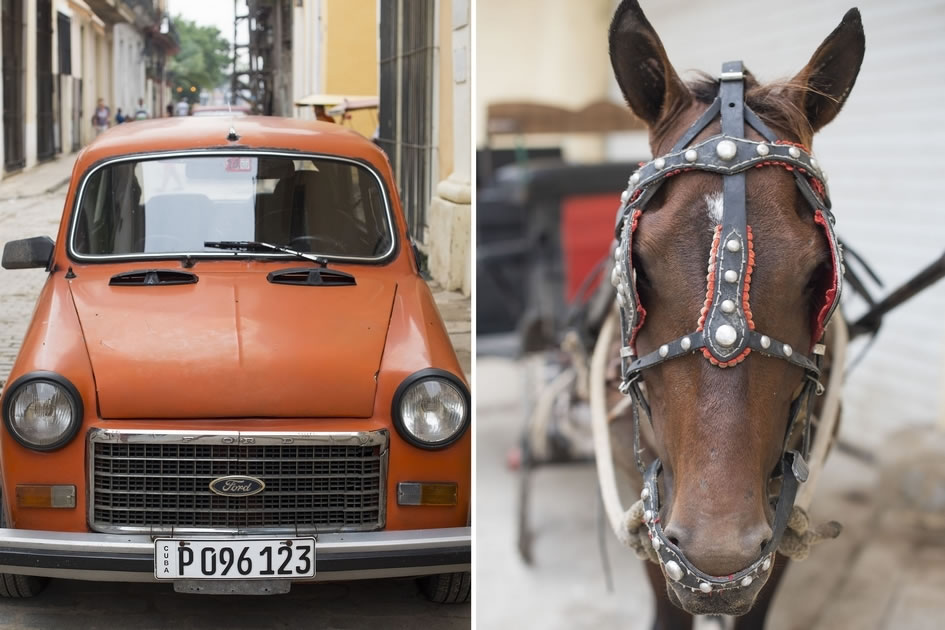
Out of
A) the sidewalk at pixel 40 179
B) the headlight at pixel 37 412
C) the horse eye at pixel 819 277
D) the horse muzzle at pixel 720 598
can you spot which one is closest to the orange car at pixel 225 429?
the headlight at pixel 37 412

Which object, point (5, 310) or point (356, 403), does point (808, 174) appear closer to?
point (356, 403)

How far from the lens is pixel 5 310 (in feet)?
9.39

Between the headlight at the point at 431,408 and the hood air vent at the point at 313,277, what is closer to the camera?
the headlight at the point at 431,408

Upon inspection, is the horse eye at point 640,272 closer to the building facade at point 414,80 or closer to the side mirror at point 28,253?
the building facade at point 414,80

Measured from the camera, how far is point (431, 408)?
266 cm

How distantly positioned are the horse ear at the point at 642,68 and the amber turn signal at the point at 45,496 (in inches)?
68.4

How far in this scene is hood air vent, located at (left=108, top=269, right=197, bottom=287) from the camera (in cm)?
292

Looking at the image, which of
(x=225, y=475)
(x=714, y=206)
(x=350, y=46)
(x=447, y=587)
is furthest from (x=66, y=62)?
(x=714, y=206)

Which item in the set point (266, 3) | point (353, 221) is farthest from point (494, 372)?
point (266, 3)

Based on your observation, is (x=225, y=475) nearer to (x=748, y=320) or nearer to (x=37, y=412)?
(x=37, y=412)

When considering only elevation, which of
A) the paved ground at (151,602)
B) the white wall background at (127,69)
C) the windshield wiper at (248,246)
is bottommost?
the paved ground at (151,602)

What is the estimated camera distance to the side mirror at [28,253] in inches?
113

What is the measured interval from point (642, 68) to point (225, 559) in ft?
5.23

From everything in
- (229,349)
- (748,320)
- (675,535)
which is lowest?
(675,535)
